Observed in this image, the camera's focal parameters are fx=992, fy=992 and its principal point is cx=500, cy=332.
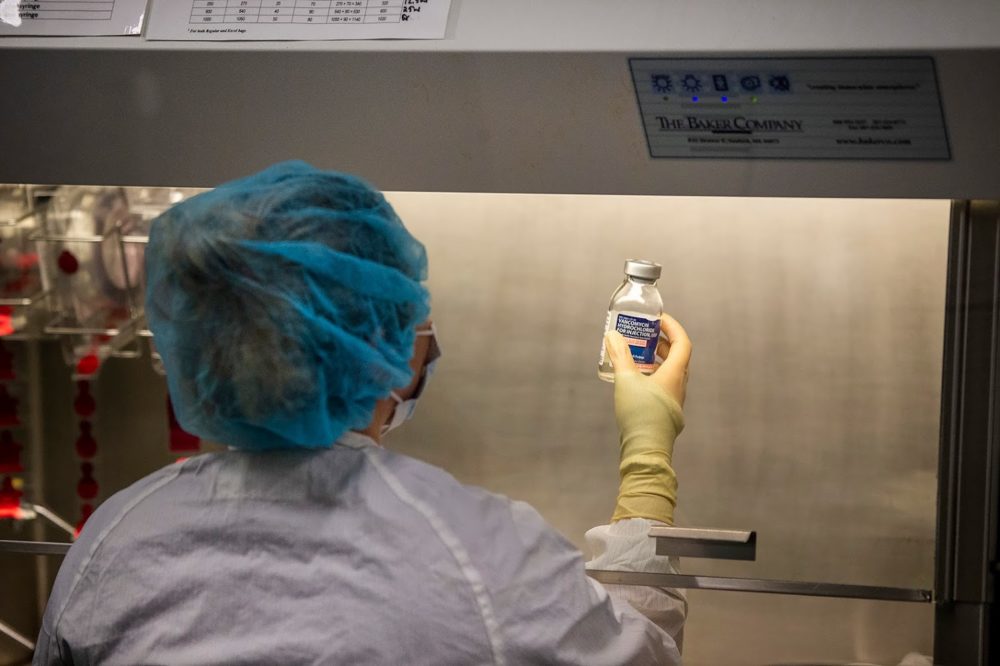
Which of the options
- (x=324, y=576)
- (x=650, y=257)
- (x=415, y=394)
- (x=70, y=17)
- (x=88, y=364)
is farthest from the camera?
(x=88, y=364)

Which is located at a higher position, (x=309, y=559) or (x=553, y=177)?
(x=553, y=177)

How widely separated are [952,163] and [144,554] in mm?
931

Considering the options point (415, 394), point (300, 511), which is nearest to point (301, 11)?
point (415, 394)

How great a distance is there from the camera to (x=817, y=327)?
4.67 ft

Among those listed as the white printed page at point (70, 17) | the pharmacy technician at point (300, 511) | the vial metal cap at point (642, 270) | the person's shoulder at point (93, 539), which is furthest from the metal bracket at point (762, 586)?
the white printed page at point (70, 17)

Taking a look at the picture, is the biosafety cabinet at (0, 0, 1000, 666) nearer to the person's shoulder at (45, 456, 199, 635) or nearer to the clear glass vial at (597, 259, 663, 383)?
the clear glass vial at (597, 259, 663, 383)

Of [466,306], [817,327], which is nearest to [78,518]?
[466,306]

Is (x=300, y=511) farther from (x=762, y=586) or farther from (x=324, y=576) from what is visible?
(x=762, y=586)

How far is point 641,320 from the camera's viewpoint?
48.6 inches

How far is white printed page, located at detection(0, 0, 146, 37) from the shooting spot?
3.86 feet

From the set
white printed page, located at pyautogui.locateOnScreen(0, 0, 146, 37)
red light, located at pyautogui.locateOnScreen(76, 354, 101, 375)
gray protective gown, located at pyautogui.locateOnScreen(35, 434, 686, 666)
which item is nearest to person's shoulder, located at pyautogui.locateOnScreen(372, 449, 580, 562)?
gray protective gown, located at pyautogui.locateOnScreen(35, 434, 686, 666)

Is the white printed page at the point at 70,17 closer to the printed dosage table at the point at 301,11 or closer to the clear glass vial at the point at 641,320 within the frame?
the printed dosage table at the point at 301,11

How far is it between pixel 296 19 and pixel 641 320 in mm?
544

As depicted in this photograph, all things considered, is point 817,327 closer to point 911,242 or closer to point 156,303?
point 911,242
